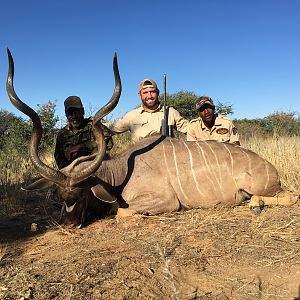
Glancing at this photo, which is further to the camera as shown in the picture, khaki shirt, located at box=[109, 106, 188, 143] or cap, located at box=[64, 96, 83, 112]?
khaki shirt, located at box=[109, 106, 188, 143]

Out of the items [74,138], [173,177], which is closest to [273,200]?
[173,177]

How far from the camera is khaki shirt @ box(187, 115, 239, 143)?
197 inches

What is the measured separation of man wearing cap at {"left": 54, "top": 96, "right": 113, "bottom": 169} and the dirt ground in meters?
1.15

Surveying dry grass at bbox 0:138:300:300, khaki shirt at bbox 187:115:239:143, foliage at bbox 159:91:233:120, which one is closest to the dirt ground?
dry grass at bbox 0:138:300:300

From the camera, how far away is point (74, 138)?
15.5 ft

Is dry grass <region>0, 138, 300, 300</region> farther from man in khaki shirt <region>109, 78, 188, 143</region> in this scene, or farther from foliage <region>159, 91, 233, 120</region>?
foliage <region>159, 91, 233, 120</region>

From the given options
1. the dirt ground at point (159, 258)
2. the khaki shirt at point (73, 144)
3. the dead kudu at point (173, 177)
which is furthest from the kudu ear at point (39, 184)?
the khaki shirt at point (73, 144)

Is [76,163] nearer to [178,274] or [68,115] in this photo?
[68,115]

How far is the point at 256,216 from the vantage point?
11.4 feet

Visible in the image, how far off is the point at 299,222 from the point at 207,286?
1.48m

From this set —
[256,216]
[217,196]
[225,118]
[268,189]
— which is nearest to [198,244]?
[256,216]

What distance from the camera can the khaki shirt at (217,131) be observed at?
16.4 feet

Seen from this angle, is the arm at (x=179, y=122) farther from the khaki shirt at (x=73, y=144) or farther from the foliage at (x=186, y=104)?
the foliage at (x=186, y=104)

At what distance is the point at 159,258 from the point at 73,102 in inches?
111
